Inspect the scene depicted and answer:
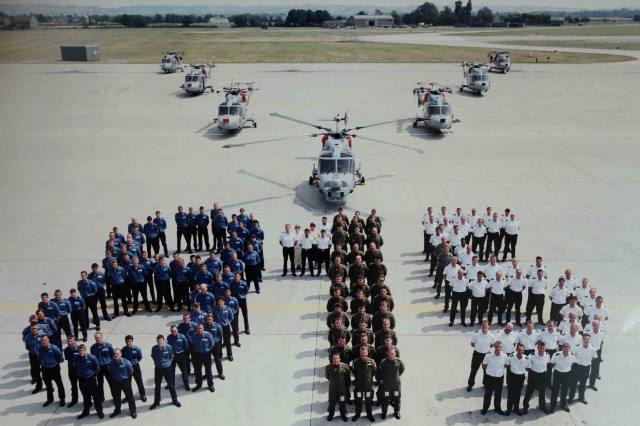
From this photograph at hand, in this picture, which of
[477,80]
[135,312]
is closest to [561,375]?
[135,312]

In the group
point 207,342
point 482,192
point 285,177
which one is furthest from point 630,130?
point 207,342

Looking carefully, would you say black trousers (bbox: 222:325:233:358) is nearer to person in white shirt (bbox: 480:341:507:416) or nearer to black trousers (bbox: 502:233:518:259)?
person in white shirt (bbox: 480:341:507:416)

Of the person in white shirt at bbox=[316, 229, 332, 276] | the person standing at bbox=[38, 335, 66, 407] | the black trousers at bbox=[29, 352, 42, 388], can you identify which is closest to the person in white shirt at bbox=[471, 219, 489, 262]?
the person in white shirt at bbox=[316, 229, 332, 276]

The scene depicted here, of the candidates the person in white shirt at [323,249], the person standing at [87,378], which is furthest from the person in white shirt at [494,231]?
the person standing at [87,378]

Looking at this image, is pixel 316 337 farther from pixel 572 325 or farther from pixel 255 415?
pixel 572 325

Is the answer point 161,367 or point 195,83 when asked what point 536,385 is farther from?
point 195,83
